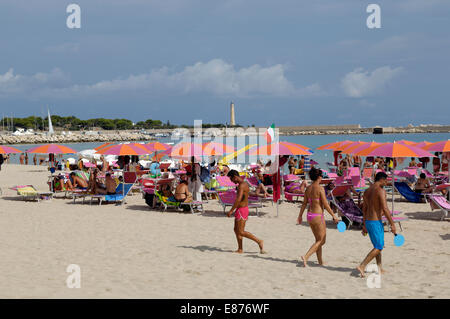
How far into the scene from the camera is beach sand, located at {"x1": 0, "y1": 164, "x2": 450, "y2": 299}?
216 inches

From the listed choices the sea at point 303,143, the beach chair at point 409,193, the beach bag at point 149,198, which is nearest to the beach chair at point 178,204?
the beach bag at point 149,198

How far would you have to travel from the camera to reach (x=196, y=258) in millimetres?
7074

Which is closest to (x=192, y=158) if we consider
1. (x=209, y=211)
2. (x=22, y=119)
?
(x=209, y=211)

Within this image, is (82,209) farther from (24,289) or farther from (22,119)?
(22,119)

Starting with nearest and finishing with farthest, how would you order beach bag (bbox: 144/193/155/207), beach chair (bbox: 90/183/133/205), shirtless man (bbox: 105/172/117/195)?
beach bag (bbox: 144/193/155/207)
beach chair (bbox: 90/183/133/205)
shirtless man (bbox: 105/172/117/195)

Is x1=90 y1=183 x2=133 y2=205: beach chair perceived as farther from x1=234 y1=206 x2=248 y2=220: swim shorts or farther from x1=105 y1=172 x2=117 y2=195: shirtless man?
x1=234 y1=206 x2=248 y2=220: swim shorts

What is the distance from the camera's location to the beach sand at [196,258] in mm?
5488

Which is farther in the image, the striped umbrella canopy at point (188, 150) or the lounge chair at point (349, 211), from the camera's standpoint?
the striped umbrella canopy at point (188, 150)

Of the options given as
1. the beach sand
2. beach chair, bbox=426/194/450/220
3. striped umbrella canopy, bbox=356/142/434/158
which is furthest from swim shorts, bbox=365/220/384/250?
beach chair, bbox=426/194/450/220

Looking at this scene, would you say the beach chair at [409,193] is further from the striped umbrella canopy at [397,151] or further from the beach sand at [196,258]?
the striped umbrella canopy at [397,151]

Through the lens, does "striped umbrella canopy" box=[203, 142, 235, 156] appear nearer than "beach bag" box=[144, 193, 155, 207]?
Yes

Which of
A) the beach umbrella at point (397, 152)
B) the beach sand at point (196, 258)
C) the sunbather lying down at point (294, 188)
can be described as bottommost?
the beach sand at point (196, 258)

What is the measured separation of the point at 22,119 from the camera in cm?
14575
